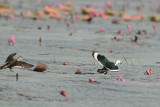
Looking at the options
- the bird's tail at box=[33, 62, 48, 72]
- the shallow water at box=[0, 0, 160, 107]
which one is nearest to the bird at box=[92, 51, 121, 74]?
the shallow water at box=[0, 0, 160, 107]

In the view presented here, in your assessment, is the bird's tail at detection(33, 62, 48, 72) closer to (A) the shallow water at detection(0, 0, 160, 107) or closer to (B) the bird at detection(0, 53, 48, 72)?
(B) the bird at detection(0, 53, 48, 72)

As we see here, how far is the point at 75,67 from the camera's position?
11984 mm

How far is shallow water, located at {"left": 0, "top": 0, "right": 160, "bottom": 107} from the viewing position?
8742 mm

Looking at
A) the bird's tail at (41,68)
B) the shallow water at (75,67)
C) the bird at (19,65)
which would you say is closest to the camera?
the shallow water at (75,67)

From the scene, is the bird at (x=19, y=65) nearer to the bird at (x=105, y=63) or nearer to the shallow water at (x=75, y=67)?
the shallow water at (x=75, y=67)

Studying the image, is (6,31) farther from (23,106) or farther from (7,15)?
(23,106)

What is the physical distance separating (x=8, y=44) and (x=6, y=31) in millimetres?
3552

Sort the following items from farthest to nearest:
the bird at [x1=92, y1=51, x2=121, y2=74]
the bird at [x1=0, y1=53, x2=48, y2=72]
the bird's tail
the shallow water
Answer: the bird's tail → the bird at [x1=92, y1=51, x2=121, y2=74] → the bird at [x1=0, y1=53, x2=48, y2=72] → the shallow water

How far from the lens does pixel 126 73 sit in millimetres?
11438

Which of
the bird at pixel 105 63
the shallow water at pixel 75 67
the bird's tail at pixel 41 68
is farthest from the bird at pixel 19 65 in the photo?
the bird at pixel 105 63

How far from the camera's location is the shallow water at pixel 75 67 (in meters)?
8.74

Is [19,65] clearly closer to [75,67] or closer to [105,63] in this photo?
[75,67]

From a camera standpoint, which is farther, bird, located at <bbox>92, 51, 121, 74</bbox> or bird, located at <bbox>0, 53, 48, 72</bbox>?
bird, located at <bbox>92, 51, 121, 74</bbox>

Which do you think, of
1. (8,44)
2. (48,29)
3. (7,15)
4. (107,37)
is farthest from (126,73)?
(7,15)
